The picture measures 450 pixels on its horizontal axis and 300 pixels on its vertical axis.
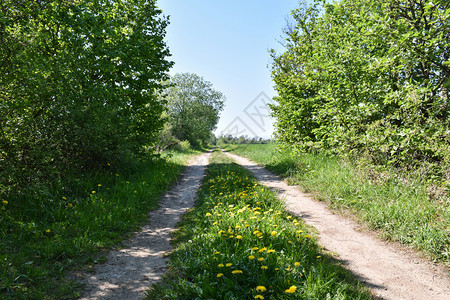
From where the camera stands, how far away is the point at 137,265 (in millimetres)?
3770

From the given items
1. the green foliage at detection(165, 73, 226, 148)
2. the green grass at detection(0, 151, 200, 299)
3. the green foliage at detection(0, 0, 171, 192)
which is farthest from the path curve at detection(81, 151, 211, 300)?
the green foliage at detection(165, 73, 226, 148)

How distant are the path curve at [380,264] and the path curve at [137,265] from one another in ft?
9.40

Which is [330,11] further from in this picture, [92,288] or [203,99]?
[203,99]

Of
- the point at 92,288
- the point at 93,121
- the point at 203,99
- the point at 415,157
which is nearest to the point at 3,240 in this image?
the point at 92,288

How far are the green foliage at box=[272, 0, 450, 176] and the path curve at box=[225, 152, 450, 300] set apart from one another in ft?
7.69

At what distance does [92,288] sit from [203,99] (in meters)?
40.6

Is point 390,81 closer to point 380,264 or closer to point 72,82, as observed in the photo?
point 380,264

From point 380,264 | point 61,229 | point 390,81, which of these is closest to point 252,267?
point 380,264

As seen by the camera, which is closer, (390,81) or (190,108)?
(390,81)

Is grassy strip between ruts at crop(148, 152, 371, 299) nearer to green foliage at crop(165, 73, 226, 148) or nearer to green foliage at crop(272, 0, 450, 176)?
green foliage at crop(272, 0, 450, 176)

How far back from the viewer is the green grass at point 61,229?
3084 mm

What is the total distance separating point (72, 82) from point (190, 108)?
31855 mm

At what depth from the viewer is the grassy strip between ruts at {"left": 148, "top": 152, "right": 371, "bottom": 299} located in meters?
2.67

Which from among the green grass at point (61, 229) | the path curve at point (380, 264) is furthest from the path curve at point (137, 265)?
the path curve at point (380, 264)
